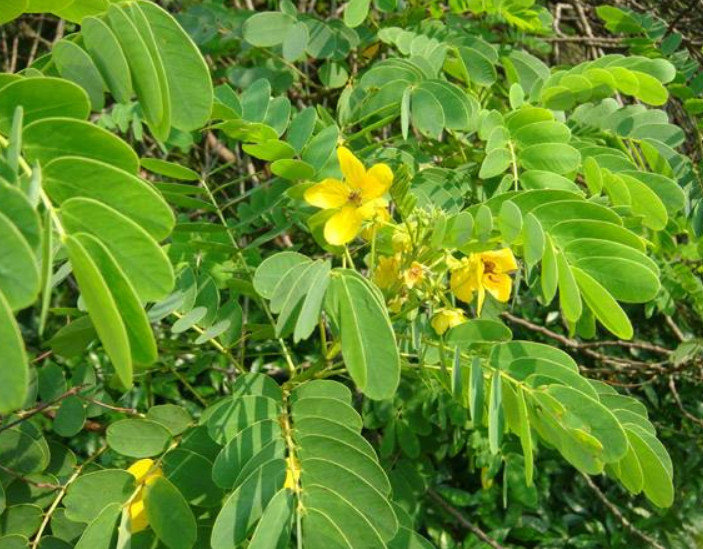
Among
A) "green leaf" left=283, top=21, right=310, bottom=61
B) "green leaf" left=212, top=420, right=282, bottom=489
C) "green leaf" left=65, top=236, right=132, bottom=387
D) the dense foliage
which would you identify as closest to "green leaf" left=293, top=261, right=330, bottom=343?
the dense foliage

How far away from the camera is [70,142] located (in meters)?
0.87

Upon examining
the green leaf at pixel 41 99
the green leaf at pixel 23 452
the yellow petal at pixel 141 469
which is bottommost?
the green leaf at pixel 23 452

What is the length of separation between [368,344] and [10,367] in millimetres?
455

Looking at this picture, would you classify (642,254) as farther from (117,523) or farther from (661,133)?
(117,523)

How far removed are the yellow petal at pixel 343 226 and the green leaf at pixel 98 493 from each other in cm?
46

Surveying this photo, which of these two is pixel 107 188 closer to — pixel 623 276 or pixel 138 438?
pixel 138 438

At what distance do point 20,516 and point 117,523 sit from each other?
0.24 metres

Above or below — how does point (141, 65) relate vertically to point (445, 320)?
above

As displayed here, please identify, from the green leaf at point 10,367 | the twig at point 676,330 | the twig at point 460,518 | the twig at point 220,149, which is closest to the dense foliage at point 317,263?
the green leaf at point 10,367

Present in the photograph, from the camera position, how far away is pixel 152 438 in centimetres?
131

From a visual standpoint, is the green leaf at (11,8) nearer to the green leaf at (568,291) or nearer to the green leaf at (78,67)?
the green leaf at (78,67)

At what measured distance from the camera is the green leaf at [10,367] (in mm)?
651

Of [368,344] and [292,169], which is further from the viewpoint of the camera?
[292,169]

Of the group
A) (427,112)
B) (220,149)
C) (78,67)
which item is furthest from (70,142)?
(220,149)
